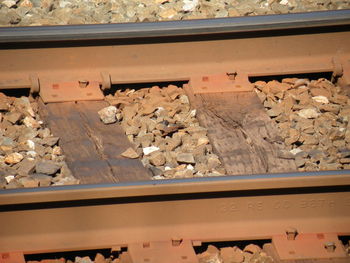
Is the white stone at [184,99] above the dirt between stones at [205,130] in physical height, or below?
above

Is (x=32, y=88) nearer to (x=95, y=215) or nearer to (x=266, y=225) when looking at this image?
(x=95, y=215)

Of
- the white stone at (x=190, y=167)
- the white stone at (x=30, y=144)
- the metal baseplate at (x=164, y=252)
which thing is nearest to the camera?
the metal baseplate at (x=164, y=252)

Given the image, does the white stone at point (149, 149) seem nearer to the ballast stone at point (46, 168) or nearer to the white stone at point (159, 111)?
the white stone at point (159, 111)

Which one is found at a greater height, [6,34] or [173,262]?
[6,34]

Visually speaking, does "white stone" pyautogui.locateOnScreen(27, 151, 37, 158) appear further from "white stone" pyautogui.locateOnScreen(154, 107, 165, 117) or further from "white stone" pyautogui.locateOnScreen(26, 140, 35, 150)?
"white stone" pyautogui.locateOnScreen(154, 107, 165, 117)

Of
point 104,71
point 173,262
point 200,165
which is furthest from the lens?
point 104,71

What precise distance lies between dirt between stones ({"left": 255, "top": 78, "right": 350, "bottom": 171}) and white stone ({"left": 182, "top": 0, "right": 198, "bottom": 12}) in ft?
3.82

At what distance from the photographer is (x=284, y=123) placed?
647 cm

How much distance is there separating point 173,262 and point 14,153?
1.54 metres

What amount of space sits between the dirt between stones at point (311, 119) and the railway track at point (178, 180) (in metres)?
0.12

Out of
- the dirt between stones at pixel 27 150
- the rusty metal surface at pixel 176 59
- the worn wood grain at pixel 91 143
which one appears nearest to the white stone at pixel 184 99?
the rusty metal surface at pixel 176 59

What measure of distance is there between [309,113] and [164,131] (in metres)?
1.07

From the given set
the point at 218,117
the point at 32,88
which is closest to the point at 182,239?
the point at 218,117

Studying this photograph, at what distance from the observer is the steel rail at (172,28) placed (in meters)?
6.77
